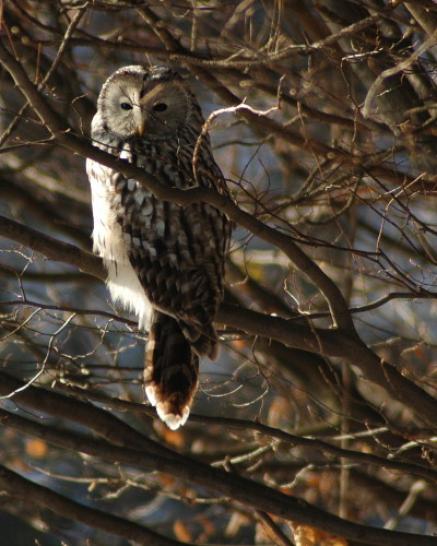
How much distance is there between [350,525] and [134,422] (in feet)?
10.5

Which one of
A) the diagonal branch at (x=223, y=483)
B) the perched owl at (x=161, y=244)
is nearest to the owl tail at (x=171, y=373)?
the perched owl at (x=161, y=244)

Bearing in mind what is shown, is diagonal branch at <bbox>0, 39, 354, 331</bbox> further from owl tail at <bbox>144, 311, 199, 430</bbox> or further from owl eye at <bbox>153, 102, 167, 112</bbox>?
owl eye at <bbox>153, 102, 167, 112</bbox>

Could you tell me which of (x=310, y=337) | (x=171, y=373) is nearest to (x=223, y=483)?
(x=171, y=373)

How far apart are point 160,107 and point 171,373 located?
1.44m

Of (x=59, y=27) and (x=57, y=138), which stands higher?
(x=59, y=27)

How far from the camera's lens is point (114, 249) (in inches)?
177

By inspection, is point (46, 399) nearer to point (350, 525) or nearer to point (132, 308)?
point (132, 308)

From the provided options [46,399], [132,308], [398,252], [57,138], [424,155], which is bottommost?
[46,399]

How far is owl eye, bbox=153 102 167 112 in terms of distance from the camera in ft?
16.2

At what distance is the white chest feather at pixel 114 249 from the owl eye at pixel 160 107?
44cm

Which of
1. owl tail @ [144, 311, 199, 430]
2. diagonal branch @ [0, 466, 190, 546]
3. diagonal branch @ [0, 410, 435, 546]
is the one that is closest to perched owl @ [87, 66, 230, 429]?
owl tail @ [144, 311, 199, 430]

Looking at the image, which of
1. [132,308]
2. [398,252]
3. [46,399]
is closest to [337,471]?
[398,252]

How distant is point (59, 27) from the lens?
212 inches

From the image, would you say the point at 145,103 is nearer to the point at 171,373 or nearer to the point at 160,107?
the point at 160,107
